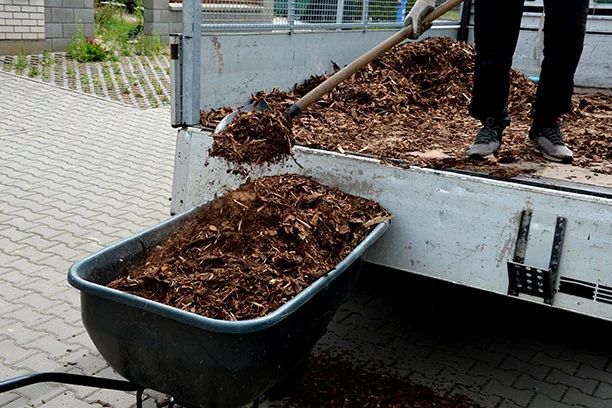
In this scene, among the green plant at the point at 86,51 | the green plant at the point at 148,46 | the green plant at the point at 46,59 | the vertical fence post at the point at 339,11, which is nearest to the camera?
the vertical fence post at the point at 339,11

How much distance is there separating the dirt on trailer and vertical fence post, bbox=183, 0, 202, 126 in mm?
109

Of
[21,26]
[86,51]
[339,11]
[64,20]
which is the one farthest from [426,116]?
[64,20]

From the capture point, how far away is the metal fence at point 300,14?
12.4ft

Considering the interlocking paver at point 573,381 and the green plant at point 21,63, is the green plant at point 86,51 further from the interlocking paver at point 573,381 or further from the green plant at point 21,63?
the interlocking paver at point 573,381

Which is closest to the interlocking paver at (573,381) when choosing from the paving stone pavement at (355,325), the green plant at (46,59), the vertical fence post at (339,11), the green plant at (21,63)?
the paving stone pavement at (355,325)

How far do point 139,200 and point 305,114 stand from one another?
234cm

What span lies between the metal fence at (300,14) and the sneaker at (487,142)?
4.50 feet

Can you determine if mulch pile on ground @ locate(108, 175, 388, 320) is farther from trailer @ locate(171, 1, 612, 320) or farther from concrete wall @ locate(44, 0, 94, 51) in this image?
concrete wall @ locate(44, 0, 94, 51)

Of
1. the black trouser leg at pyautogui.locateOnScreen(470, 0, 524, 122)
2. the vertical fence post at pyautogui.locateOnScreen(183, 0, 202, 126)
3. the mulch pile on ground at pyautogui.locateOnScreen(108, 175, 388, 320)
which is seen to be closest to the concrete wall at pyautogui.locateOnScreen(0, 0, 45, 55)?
the vertical fence post at pyautogui.locateOnScreen(183, 0, 202, 126)

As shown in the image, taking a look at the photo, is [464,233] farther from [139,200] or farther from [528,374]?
[139,200]

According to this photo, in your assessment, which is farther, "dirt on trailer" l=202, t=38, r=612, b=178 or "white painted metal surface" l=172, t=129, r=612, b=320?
"dirt on trailer" l=202, t=38, r=612, b=178

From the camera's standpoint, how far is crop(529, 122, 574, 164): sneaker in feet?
11.1

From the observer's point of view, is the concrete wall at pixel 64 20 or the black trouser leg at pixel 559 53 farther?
the concrete wall at pixel 64 20

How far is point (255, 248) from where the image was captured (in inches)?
112
